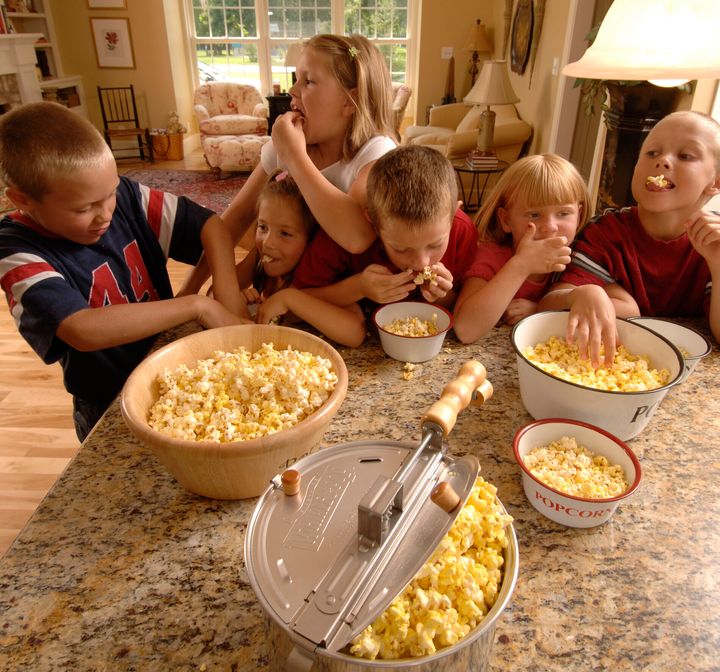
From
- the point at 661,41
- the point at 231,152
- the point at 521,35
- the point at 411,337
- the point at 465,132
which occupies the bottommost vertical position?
the point at 231,152

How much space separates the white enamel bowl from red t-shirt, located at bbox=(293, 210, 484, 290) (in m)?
0.33

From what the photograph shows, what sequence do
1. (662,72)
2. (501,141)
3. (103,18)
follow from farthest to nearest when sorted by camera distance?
1. (103,18)
2. (501,141)
3. (662,72)

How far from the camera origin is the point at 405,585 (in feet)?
1.46

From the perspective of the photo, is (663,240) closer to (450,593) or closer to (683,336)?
(683,336)

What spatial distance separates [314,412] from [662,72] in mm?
768

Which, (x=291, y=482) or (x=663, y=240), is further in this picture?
(x=663, y=240)

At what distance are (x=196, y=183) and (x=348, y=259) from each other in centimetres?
545

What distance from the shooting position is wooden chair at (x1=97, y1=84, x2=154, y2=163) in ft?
23.1

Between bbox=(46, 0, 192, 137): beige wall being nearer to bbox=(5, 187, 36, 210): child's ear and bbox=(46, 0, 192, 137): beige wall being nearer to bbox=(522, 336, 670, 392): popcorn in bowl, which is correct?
bbox=(5, 187, 36, 210): child's ear

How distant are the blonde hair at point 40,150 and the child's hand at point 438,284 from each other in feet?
2.15

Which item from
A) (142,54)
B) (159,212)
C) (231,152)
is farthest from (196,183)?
(159,212)

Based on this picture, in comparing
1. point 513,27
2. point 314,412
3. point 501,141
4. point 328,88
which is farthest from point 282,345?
point 513,27

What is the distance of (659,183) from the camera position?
109 cm

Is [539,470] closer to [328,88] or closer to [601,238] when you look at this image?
[601,238]
